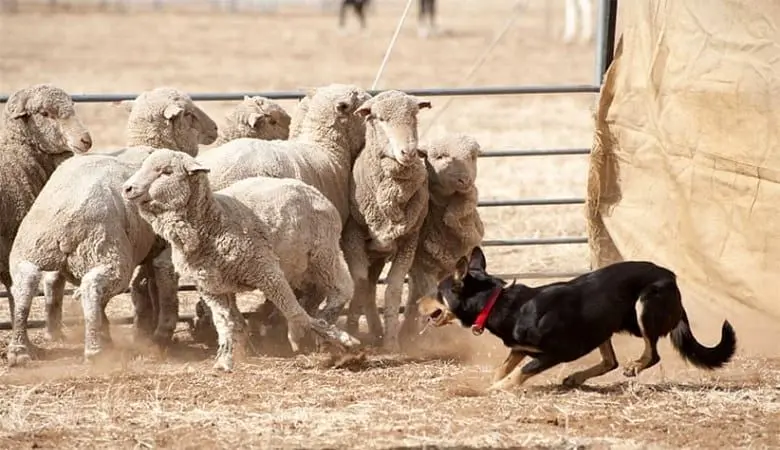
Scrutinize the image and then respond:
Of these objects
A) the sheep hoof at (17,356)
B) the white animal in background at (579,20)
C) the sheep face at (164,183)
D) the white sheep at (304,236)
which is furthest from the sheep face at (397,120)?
the white animal in background at (579,20)

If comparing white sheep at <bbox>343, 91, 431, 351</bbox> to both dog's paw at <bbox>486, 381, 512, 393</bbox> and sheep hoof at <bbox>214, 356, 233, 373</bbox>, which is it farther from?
dog's paw at <bbox>486, 381, 512, 393</bbox>

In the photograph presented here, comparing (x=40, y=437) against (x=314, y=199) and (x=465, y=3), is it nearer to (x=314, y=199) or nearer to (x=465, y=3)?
(x=314, y=199)

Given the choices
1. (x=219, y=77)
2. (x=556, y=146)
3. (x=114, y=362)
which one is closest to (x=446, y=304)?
(x=114, y=362)

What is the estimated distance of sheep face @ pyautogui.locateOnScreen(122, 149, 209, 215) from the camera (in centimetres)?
697

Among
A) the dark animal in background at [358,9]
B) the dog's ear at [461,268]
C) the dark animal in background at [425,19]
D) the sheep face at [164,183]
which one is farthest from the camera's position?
the dark animal in background at [358,9]

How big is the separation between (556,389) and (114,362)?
2.34 meters

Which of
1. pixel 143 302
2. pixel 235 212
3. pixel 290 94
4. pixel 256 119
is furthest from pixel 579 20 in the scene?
pixel 235 212

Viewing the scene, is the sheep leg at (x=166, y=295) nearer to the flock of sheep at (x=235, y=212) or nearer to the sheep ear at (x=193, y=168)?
the flock of sheep at (x=235, y=212)

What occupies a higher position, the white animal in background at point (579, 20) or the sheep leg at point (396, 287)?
the sheep leg at point (396, 287)

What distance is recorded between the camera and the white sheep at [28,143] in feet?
25.8

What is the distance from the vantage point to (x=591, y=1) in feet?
113

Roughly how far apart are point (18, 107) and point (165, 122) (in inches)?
33.0

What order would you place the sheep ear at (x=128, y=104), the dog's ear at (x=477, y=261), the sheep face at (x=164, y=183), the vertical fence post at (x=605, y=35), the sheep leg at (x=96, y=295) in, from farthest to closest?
1. the vertical fence post at (x=605, y=35)
2. the sheep ear at (x=128, y=104)
3. the sheep leg at (x=96, y=295)
4. the sheep face at (x=164, y=183)
5. the dog's ear at (x=477, y=261)

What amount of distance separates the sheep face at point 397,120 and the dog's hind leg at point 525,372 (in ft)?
5.43
